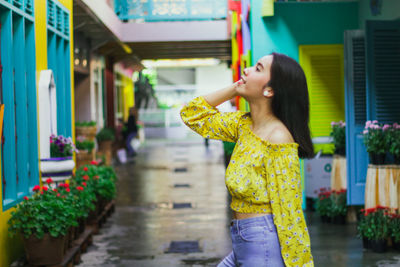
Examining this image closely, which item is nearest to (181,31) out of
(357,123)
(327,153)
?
(327,153)

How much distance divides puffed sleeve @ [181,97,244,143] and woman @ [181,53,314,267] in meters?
0.17

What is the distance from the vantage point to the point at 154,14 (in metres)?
15.5

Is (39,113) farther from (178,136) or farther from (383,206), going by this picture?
(178,136)

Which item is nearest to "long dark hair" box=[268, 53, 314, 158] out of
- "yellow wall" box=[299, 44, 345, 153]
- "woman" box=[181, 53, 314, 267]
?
"woman" box=[181, 53, 314, 267]

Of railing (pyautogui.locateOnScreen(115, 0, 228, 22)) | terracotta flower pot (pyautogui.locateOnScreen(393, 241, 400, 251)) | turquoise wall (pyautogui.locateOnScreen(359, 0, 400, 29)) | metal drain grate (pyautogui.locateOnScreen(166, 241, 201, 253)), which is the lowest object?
metal drain grate (pyautogui.locateOnScreen(166, 241, 201, 253))

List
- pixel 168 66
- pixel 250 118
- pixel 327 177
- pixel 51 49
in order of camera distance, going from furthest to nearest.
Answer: pixel 168 66 < pixel 327 177 < pixel 51 49 < pixel 250 118

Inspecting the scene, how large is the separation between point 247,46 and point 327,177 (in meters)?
3.14

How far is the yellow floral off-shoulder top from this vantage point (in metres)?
2.33

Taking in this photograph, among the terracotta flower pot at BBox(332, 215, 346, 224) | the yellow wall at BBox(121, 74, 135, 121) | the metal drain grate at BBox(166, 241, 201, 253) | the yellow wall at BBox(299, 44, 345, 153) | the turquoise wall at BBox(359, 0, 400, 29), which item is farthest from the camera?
the yellow wall at BBox(121, 74, 135, 121)

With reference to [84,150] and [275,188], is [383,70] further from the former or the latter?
[84,150]

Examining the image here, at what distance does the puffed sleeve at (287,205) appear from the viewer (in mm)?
2328

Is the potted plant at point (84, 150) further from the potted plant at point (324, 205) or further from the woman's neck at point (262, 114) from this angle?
the woman's neck at point (262, 114)

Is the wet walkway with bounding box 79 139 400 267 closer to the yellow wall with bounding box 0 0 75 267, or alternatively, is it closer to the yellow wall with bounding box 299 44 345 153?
the yellow wall with bounding box 0 0 75 267

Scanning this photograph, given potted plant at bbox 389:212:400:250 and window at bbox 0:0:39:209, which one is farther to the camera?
potted plant at bbox 389:212:400:250
